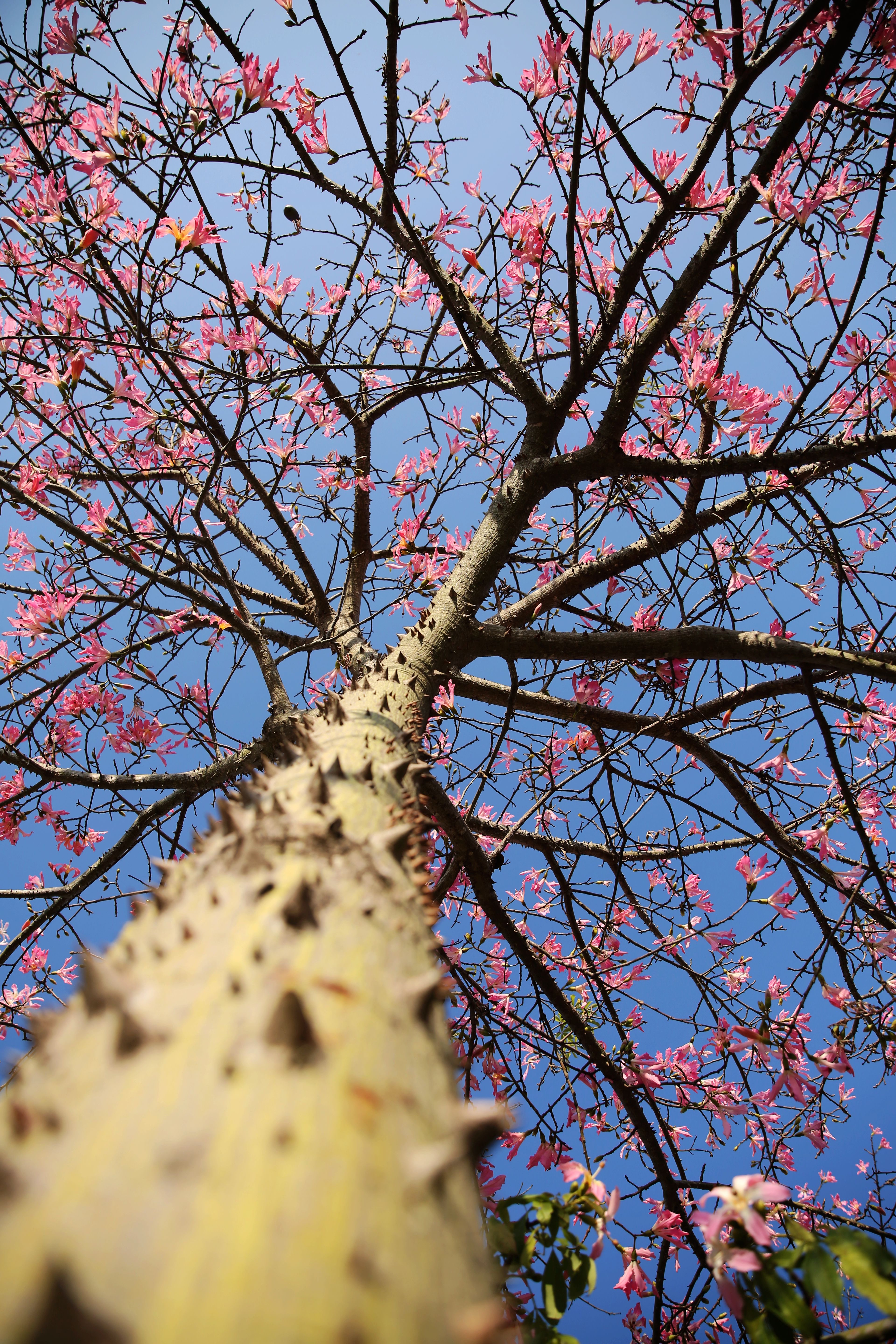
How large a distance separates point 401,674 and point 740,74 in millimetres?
2361

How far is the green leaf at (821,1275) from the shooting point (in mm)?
869

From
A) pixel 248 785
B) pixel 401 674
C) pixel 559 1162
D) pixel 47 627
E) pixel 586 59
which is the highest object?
pixel 47 627

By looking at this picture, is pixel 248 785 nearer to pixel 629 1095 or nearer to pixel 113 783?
pixel 113 783

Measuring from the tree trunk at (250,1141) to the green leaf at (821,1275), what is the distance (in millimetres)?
512

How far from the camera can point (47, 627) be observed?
3572 millimetres

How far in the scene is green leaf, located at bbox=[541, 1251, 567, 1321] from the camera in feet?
3.67

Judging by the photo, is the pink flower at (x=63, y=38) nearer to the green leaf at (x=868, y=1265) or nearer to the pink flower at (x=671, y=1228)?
the green leaf at (x=868, y=1265)

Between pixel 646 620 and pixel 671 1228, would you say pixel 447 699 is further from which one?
pixel 671 1228

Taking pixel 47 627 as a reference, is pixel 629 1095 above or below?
below

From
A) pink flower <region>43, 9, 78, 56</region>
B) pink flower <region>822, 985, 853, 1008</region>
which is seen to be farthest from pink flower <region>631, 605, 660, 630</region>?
pink flower <region>43, 9, 78, 56</region>

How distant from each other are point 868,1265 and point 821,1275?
6 centimetres

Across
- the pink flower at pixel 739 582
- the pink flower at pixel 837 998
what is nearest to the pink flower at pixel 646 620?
the pink flower at pixel 739 582

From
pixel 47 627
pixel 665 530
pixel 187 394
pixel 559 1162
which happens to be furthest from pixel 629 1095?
pixel 47 627

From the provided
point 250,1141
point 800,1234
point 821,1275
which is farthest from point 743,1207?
point 250,1141
